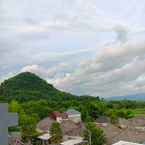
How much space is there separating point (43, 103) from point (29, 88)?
47.7 m

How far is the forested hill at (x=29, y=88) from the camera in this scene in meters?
100

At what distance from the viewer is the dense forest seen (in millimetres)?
50431

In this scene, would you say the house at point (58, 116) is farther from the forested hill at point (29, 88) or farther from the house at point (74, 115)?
the forested hill at point (29, 88)

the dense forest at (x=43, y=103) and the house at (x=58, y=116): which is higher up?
the dense forest at (x=43, y=103)

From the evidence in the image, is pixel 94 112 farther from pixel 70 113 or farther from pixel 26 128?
pixel 26 128

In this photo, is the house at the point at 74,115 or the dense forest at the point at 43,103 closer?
the dense forest at the point at 43,103

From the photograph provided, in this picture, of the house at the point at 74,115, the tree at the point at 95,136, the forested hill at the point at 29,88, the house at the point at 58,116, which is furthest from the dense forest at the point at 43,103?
the tree at the point at 95,136

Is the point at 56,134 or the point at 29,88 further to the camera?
the point at 29,88

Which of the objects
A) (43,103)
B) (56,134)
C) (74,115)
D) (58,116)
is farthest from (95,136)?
(43,103)

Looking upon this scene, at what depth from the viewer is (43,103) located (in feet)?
215

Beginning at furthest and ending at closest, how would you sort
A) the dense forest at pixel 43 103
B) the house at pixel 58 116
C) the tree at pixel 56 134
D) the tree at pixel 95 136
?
the house at pixel 58 116, the dense forest at pixel 43 103, the tree at pixel 56 134, the tree at pixel 95 136

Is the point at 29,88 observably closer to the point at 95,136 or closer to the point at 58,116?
the point at 58,116

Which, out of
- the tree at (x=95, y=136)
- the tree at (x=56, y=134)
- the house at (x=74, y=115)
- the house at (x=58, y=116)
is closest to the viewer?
the tree at (x=95, y=136)

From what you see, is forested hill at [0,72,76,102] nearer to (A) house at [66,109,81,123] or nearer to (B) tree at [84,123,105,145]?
(A) house at [66,109,81,123]
